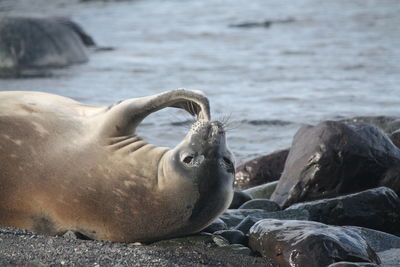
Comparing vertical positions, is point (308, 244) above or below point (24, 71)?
above

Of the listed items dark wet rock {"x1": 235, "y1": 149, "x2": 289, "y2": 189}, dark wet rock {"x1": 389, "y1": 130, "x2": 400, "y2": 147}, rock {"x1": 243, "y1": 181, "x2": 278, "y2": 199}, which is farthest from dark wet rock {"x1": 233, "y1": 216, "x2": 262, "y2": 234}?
dark wet rock {"x1": 389, "y1": 130, "x2": 400, "y2": 147}

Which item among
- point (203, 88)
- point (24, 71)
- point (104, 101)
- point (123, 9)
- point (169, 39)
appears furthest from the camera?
point (123, 9)

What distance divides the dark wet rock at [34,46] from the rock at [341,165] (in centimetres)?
777

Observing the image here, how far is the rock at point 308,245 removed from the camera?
17.7 feet

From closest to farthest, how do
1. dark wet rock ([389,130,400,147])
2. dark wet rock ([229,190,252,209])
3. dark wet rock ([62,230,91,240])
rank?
dark wet rock ([62,230,91,240]), dark wet rock ([229,190,252,209]), dark wet rock ([389,130,400,147])

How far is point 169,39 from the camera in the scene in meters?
18.6

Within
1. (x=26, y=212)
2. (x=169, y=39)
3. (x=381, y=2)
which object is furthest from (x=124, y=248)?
(x=381, y=2)

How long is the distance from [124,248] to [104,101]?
6.67m

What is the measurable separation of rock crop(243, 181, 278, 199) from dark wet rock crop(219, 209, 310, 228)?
110 cm

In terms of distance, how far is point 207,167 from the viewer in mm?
5508

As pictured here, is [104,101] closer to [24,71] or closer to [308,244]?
[24,71]

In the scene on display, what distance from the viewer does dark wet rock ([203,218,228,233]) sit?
611 cm

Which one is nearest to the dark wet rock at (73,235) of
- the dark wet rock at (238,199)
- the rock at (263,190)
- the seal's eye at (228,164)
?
the seal's eye at (228,164)

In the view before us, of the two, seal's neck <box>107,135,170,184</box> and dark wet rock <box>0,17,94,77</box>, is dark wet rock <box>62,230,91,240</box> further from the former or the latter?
dark wet rock <box>0,17,94,77</box>
